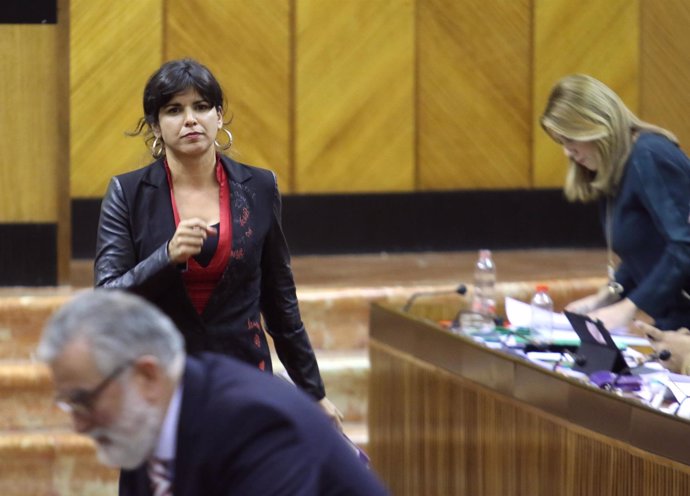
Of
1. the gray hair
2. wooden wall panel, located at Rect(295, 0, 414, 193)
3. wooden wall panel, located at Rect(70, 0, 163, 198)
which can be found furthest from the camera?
wooden wall panel, located at Rect(295, 0, 414, 193)

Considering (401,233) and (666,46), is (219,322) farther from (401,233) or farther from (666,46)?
(666,46)

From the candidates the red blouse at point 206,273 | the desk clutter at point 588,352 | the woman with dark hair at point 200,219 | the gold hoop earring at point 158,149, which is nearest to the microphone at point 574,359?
the desk clutter at point 588,352

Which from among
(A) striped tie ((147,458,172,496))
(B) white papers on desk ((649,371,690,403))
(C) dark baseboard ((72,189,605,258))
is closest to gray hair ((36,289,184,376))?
(A) striped tie ((147,458,172,496))

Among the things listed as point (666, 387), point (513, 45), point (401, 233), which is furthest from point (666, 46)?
point (666, 387)

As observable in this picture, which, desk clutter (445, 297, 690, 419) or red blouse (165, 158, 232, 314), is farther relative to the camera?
desk clutter (445, 297, 690, 419)

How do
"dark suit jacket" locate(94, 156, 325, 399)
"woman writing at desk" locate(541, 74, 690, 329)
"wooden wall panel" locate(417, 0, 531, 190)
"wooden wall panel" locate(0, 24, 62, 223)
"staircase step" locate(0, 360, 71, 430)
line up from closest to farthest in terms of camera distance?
"dark suit jacket" locate(94, 156, 325, 399), "woman writing at desk" locate(541, 74, 690, 329), "staircase step" locate(0, 360, 71, 430), "wooden wall panel" locate(0, 24, 62, 223), "wooden wall panel" locate(417, 0, 531, 190)

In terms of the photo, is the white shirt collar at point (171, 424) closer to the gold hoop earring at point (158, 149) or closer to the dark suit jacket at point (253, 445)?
the dark suit jacket at point (253, 445)

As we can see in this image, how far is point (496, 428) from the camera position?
13.1 feet

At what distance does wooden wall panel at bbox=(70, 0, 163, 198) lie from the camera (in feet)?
22.5

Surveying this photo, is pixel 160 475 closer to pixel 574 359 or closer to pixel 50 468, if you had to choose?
pixel 574 359

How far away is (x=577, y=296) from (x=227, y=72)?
2.09 metres

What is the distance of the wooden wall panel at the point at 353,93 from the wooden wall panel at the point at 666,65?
1.24 m

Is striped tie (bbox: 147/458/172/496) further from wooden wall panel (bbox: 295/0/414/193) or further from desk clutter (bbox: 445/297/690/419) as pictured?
wooden wall panel (bbox: 295/0/414/193)

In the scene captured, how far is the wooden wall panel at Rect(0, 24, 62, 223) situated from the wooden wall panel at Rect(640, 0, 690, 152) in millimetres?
3126
